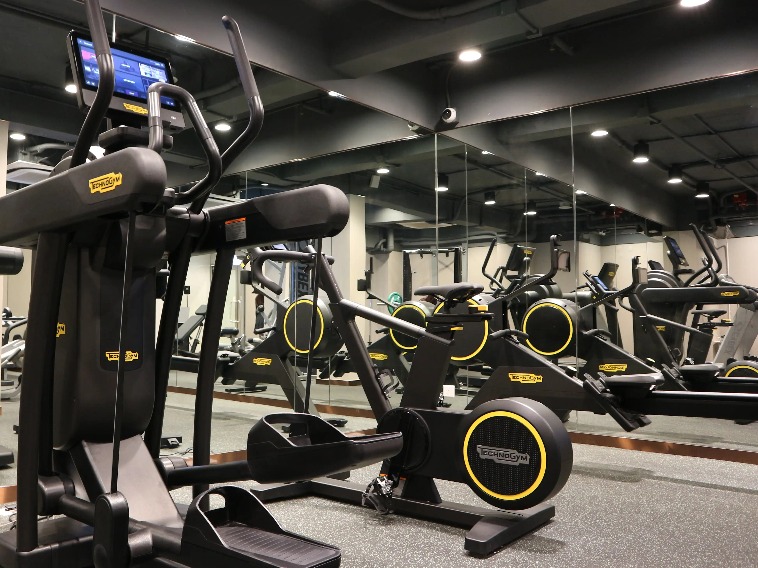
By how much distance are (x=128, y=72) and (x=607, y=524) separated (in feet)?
9.00

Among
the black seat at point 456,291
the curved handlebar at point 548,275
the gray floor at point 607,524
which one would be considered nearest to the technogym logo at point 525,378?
the gray floor at point 607,524

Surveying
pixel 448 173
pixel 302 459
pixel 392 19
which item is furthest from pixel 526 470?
pixel 448 173

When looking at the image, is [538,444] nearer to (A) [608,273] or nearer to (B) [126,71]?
(B) [126,71]

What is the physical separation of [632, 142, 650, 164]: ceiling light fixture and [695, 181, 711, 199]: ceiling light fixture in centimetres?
54

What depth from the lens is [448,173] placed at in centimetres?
664

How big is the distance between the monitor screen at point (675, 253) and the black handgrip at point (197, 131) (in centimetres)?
545

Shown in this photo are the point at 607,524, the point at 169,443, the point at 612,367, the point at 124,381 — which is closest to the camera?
the point at 124,381

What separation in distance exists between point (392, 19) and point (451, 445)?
11.8ft

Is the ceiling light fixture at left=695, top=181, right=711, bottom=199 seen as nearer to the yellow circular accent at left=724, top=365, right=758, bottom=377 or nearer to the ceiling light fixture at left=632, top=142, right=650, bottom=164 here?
the ceiling light fixture at left=632, top=142, right=650, bottom=164

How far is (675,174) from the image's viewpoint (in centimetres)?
602

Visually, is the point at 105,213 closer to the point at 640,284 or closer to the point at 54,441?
the point at 54,441

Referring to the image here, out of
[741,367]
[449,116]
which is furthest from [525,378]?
[449,116]

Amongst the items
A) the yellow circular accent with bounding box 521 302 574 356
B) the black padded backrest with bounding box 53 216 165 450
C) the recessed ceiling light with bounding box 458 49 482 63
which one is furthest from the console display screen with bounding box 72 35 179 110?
the yellow circular accent with bounding box 521 302 574 356

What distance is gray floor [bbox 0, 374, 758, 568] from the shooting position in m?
2.53
